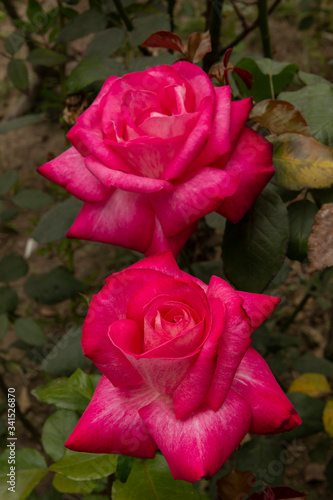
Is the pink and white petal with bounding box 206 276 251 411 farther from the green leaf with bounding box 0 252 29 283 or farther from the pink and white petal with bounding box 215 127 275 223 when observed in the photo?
the green leaf with bounding box 0 252 29 283

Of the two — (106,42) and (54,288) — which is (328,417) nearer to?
(54,288)

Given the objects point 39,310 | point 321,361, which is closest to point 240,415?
point 321,361

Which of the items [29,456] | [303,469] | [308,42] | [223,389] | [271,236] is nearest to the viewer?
[223,389]

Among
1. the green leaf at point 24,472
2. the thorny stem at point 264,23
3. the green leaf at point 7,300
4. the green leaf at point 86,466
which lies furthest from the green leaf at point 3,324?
the thorny stem at point 264,23

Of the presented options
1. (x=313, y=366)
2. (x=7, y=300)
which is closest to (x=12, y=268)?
(x=7, y=300)

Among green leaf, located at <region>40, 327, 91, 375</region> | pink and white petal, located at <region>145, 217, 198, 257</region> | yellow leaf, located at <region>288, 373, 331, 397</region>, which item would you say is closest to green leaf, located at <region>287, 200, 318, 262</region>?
pink and white petal, located at <region>145, 217, 198, 257</region>

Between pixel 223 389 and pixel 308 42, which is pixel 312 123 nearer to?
pixel 223 389
